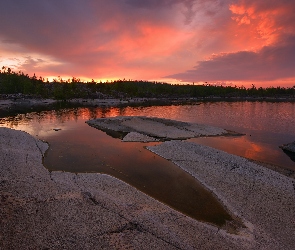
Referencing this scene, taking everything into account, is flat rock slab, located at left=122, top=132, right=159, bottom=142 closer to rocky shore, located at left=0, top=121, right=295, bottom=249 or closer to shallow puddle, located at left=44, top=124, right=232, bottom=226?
shallow puddle, located at left=44, top=124, right=232, bottom=226

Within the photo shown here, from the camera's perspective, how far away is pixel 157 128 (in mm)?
39625

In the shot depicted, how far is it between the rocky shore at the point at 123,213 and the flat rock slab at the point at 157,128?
55.8ft

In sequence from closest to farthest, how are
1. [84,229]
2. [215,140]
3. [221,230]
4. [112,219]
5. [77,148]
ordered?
[84,229], [112,219], [221,230], [77,148], [215,140]

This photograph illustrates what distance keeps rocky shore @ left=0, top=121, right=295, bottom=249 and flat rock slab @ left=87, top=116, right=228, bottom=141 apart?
55.8ft

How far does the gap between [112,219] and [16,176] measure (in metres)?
8.94

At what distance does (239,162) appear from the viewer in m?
21.6

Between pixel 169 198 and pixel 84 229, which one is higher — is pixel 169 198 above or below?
below

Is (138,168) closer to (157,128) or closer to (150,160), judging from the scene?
(150,160)

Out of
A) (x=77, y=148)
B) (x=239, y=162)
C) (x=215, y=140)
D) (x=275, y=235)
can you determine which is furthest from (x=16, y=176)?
(x=215, y=140)

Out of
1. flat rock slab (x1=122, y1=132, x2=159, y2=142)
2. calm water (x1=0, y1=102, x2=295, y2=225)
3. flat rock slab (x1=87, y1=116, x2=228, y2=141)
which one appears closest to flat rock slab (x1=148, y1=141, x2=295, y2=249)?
calm water (x1=0, y1=102, x2=295, y2=225)

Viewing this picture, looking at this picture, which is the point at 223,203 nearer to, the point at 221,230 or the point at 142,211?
the point at 221,230

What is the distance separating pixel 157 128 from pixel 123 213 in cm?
2829

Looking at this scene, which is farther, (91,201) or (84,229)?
(91,201)

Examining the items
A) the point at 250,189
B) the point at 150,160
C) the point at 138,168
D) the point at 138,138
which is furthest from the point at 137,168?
the point at 138,138
